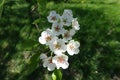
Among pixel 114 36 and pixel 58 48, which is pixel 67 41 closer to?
pixel 58 48

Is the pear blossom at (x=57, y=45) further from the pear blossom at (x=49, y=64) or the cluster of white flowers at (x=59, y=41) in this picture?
the pear blossom at (x=49, y=64)

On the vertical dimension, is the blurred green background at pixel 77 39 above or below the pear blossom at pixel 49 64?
below

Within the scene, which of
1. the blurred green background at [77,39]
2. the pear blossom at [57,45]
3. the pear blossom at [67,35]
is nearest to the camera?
the pear blossom at [57,45]

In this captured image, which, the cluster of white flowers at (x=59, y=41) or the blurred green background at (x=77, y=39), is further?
the blurred green background at (x=77, y=39)

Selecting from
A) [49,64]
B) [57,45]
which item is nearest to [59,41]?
[57,45]

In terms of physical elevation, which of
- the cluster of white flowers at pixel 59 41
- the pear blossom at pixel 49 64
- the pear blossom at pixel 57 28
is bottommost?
the pear blossom at pixel 49 64

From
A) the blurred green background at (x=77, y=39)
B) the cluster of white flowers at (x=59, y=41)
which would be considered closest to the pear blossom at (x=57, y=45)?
the cluster of white flowers at (x=59, y=41)
